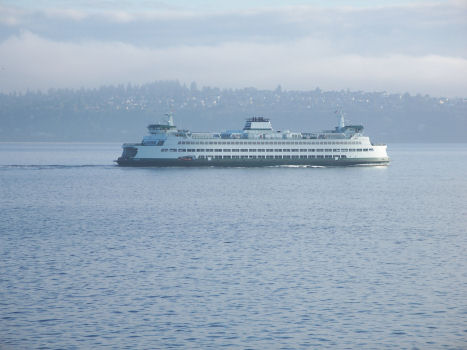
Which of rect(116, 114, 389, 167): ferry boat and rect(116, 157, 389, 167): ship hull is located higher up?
rect(116, 114, 389, 167): ferry boat

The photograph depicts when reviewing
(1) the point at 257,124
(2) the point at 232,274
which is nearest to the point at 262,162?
(1) the point at 257,124

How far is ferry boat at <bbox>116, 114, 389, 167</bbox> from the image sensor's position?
132500 mm

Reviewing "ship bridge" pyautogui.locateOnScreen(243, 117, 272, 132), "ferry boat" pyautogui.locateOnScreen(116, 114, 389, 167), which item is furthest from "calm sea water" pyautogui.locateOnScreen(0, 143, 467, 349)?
"ship bridge" pyautogui.locateOnScreen(243, 117, 272, 132)

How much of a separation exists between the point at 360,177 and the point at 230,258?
8107cm

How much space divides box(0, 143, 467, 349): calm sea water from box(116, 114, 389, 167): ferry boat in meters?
51.2

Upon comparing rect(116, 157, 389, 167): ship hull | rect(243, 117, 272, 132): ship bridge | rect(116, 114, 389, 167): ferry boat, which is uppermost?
rect(243, 117, 272, 132): ship bridge

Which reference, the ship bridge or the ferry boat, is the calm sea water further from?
the ship bridge

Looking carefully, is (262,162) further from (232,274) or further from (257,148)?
(232,274)

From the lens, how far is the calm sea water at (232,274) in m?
27.9

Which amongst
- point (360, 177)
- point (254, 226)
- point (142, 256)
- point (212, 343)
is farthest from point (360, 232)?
point (360, 177)

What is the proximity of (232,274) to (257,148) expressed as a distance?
9657cm

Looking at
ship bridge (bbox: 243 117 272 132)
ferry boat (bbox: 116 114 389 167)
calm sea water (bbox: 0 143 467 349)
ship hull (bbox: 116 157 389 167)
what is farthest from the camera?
ship bridge (bbox: 243 117 272 132)

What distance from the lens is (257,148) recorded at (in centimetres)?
13475

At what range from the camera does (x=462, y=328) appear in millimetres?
28516
